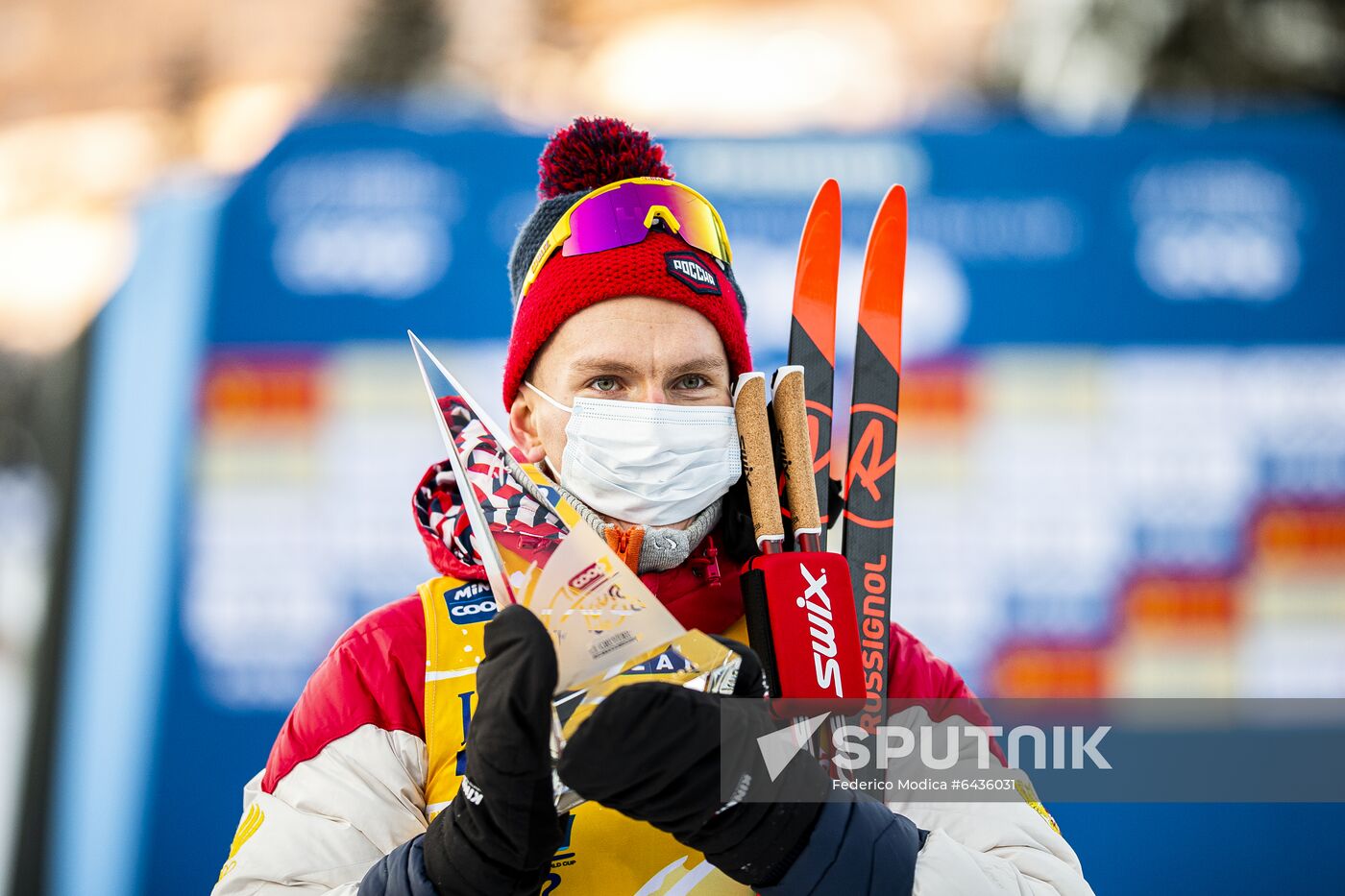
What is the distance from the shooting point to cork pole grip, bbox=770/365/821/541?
→ 4.70ft

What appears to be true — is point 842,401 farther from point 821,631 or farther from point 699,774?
point 699,774

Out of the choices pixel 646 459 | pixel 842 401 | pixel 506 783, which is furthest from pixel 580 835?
pixel 842 401

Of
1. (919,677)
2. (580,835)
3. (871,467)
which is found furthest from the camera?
(871,467)

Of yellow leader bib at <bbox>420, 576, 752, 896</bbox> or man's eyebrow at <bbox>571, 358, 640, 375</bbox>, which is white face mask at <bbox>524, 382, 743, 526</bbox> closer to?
man's eyebrow at <bbox>571, 358, 640, 375</bbox>

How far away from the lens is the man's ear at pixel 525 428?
1524mm

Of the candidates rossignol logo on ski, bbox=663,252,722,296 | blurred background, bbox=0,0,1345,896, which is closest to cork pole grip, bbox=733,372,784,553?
rossignol logo on ski, bbox=663,252,722,296

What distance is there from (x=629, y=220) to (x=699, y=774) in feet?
2.37

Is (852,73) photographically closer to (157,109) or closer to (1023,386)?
(1023,386)

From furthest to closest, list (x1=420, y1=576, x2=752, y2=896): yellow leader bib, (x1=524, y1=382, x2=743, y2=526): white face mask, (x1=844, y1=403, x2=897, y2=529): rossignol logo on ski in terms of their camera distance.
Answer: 1. (x1=844, y1=403, x2=897, y2=529): rossignol logo on ski
2. (x1=524, y1=382, x2=743, y2=526): white face mask
3. (x1=420, y1=576, x2=752, y2=896): yellow leader bib

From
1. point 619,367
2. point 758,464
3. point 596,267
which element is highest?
point 596,267

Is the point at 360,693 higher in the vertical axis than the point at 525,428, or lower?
lower

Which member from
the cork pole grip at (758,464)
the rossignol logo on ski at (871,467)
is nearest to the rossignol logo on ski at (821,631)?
the cork pole grip at (758,464)

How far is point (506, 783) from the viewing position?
3.35 feet

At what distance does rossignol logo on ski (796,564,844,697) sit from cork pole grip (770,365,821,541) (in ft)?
0.29
